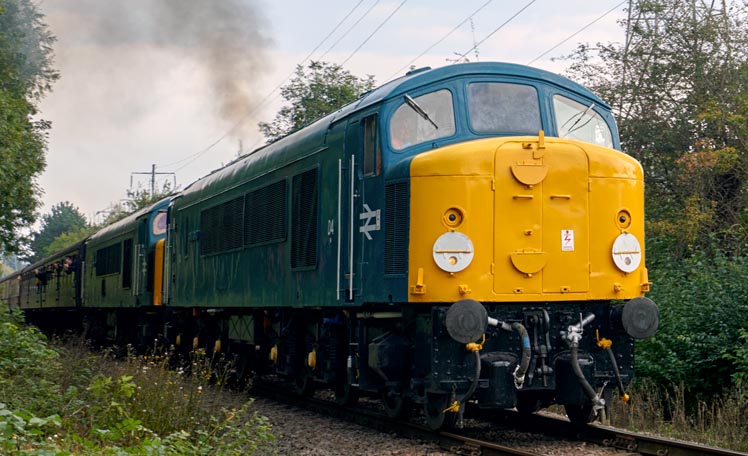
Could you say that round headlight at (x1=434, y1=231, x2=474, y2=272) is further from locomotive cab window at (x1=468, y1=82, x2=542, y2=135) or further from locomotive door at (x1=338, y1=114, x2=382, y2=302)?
locomotive cab window at (x1=468, y1=82, x2=542, y2=135)

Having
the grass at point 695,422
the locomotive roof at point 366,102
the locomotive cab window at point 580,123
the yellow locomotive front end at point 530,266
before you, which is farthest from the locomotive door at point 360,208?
the grass at point 695,422

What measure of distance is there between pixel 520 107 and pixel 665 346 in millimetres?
5040

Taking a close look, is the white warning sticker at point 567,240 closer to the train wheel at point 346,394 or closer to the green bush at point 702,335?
the green bush at point 702,335

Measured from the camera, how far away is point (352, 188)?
374 inches

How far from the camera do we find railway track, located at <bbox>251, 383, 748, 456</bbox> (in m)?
7.75

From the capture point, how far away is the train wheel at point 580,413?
909 cm

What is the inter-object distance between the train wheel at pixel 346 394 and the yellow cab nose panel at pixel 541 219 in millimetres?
3550

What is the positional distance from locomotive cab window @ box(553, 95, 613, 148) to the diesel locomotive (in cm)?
1

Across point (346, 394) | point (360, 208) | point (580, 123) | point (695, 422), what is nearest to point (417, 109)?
point (360, 208)

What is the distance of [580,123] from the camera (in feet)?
31.0

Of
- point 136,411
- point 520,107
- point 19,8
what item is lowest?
point 136,411

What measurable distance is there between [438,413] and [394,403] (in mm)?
1287

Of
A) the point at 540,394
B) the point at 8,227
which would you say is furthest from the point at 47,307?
the point at 540,394

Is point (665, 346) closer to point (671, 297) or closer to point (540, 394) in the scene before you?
point (671, 297)
